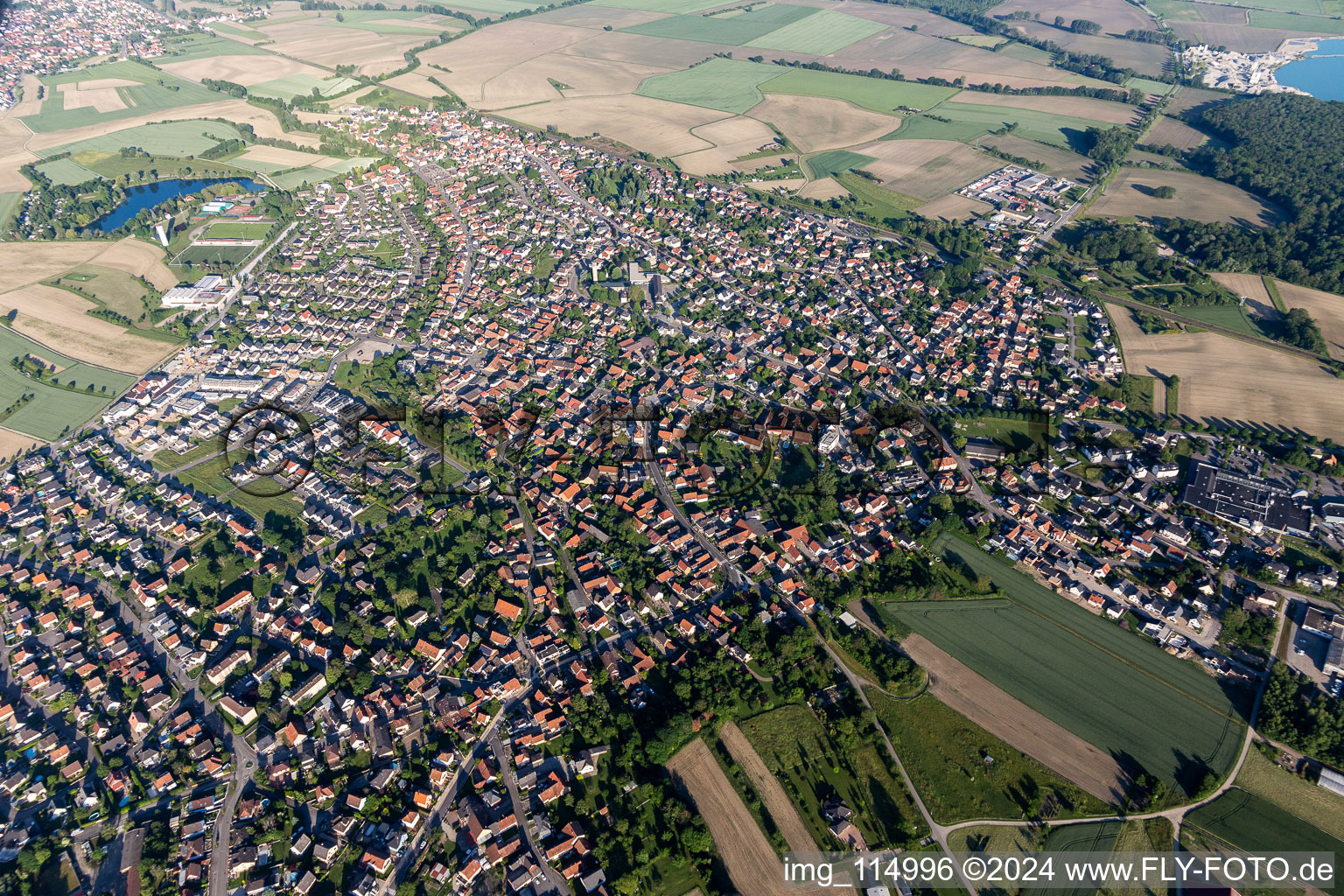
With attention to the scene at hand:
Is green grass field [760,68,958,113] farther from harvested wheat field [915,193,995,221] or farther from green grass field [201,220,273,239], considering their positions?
green grass field [201,220,273,239]

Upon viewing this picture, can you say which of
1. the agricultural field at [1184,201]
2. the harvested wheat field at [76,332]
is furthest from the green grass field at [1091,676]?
the harvested wheat field at [76,332]

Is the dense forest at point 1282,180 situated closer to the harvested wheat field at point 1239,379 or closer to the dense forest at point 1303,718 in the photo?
the harvested wheat field at point 1239,379

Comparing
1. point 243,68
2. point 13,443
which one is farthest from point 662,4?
point 13,443

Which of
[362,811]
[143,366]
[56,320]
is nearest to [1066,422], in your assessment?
[362,811]

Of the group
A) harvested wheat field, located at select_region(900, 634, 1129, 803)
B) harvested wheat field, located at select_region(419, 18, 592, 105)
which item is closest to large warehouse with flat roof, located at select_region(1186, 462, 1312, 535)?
harvested wheat field, located at select_region(900, 634, 1129, 803)

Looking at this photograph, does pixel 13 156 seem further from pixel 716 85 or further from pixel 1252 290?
pixel 1252 290

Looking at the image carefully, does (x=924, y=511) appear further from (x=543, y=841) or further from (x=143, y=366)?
(x=143, y=366)
